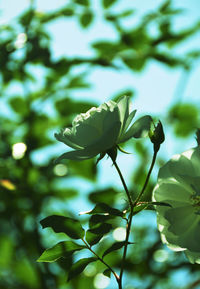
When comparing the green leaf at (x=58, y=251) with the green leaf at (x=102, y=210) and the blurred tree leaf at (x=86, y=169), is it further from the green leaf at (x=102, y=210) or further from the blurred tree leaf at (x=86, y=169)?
the blurred tree leaf at (x=86, y=169)

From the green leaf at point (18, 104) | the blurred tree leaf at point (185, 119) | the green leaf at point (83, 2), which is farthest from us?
the blurred tree leaf at point (185, 119)

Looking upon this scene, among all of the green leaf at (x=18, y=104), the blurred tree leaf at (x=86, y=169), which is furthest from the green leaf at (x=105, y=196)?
the green leaf at (x=18, y=104)

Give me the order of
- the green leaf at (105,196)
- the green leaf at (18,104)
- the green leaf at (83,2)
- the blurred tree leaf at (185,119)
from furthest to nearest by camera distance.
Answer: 1. the blurred tree leaf at (185,119)
2. the green leaf at (18,104)
3. the green leaf at (83,2)
4. the green leaf at (105,196)

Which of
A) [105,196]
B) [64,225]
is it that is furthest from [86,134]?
[105,196]

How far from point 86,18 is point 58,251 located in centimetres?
89

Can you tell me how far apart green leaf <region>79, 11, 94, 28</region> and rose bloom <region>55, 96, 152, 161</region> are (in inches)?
30.0

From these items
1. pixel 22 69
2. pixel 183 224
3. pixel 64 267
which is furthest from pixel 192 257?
pixel 22 69

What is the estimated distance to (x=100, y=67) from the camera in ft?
3.73

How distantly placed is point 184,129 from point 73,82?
45 centimetres

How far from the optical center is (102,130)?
1.70 ft

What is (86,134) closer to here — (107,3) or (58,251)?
(58,251)

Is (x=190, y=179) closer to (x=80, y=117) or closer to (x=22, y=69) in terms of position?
(x=80, y=117)

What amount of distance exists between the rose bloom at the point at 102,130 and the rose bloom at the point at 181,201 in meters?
0.07

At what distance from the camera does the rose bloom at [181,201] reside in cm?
50
